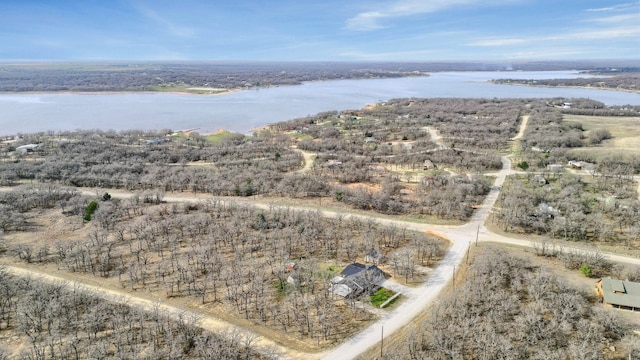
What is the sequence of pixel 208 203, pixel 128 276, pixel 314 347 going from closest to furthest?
pixel 314 347 < pixel 128 276 < pixel 208 203

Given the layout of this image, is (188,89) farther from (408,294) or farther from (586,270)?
(586,270)

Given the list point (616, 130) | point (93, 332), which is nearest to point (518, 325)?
point (93, 332)

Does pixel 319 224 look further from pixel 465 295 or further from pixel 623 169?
pixel 623 169

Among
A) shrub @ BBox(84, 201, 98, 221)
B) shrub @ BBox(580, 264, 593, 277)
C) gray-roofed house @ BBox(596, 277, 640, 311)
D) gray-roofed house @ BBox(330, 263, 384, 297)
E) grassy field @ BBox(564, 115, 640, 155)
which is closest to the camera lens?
gray-roofed house @ BBox(596, 277, 640, 311)

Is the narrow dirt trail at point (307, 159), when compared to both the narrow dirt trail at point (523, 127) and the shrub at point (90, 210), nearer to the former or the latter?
the shrub at point (90, 210)

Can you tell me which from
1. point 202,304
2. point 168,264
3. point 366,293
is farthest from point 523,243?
point 168,264

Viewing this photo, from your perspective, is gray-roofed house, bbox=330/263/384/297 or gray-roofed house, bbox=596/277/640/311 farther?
gray-roofed house, bbox=330/263/384/297

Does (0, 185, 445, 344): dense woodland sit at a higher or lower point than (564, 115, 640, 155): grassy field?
lower

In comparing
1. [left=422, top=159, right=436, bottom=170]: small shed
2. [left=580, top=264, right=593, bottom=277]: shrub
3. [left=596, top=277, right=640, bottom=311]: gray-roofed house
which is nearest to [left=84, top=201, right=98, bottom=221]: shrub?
[left=422, top=159, right=436, bottom=170]: small shed

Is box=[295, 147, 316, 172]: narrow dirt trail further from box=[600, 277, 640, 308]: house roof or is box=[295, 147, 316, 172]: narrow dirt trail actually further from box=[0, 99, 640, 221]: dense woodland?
box=[600, 277, 640, 308]: house roof
